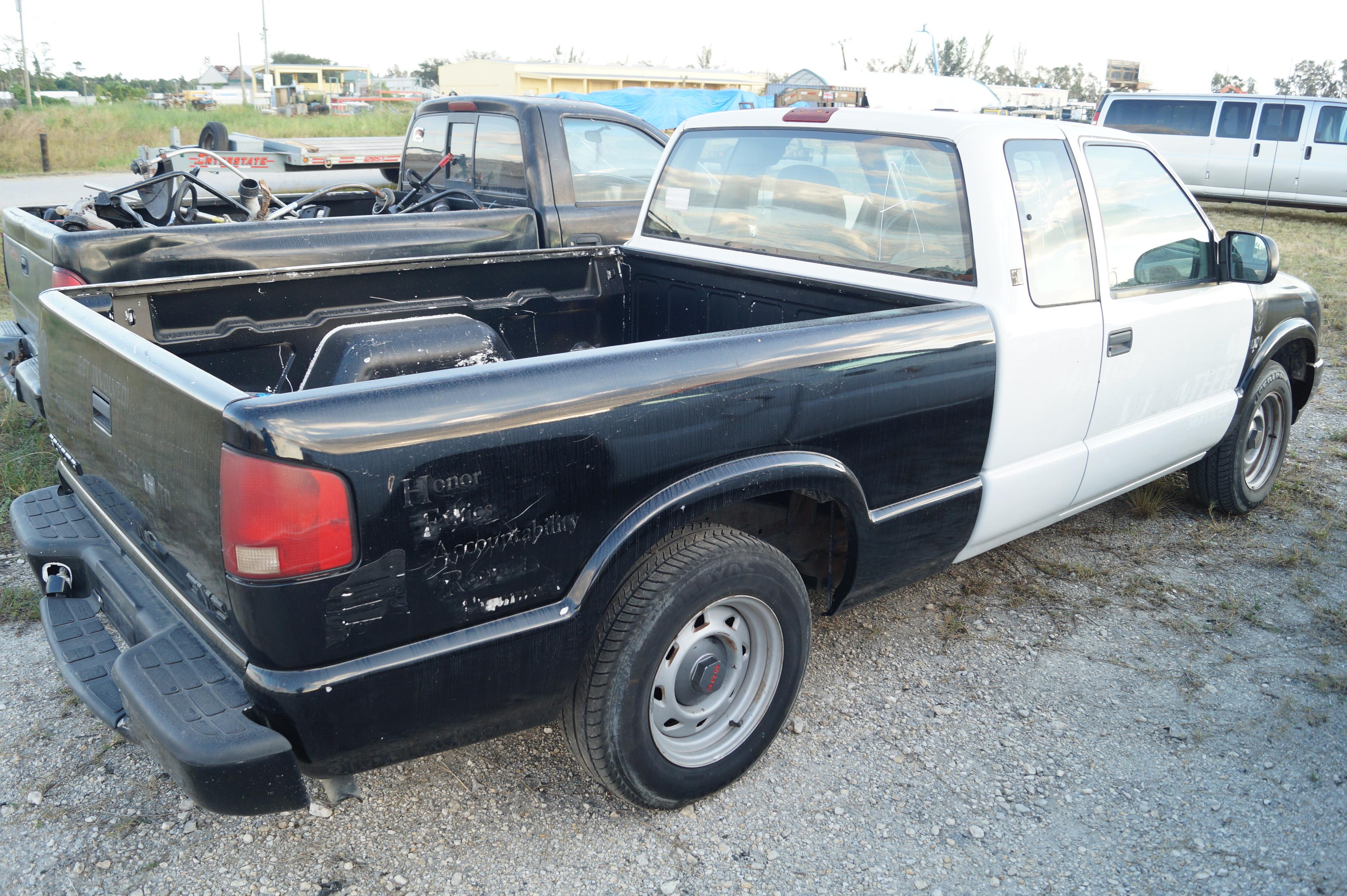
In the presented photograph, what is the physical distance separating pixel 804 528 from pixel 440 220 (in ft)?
9.99

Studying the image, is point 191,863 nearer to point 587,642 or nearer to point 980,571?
point 587,642

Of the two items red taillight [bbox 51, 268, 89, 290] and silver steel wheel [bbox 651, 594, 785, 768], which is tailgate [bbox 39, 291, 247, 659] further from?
red taillight [bbox 51, 268, 89, 290]

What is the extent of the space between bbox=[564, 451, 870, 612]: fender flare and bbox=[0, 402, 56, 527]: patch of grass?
300cm

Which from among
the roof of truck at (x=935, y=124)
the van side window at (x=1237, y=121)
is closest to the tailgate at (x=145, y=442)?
the roof of truck at (x=935, y=124)

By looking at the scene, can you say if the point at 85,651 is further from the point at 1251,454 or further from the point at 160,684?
the point at 1251,454

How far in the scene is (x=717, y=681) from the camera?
2.72m

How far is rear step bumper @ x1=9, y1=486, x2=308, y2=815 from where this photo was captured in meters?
1.93

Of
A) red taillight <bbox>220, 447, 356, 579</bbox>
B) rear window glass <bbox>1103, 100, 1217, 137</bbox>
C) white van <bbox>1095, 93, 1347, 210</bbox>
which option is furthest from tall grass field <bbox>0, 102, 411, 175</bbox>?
red taillight <bbox>220, 447, 356, 579</bbox>

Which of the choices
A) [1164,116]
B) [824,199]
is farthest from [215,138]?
[1164,116]

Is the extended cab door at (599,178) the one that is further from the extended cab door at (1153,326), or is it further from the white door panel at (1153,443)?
the white door panel at (1153,443)

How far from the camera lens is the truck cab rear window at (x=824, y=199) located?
3307mm

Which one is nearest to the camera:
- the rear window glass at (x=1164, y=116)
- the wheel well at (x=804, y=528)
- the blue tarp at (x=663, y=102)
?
the wheel well at (x=804, y=528)

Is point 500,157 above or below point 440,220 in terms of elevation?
above

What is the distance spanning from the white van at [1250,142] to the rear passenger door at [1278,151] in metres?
0.01
